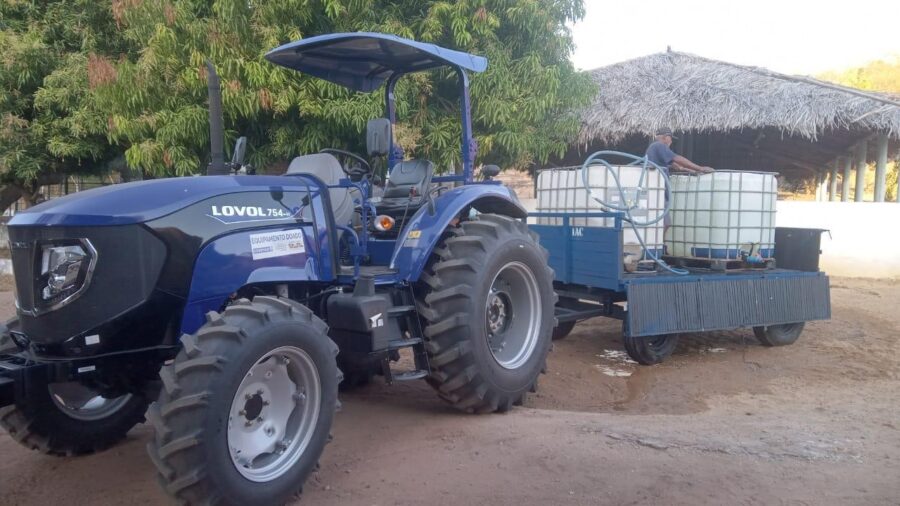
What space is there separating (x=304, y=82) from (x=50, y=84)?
5.28 meters

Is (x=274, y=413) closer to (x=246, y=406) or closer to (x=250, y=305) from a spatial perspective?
(x=246, y=406)

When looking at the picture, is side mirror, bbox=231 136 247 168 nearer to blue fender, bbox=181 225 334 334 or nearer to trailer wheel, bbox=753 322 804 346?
blue fender, bbox=181 225 334 334

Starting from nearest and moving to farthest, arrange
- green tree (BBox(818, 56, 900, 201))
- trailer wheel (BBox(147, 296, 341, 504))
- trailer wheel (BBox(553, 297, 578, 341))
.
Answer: trailer wheel (BBox(147, 296, 341, 504))
trailer wheel (BBox(553, 297, 578, 341))
green tree (BBox(818, 56, 900, 201))

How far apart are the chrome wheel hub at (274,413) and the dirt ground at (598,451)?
27 centimetres

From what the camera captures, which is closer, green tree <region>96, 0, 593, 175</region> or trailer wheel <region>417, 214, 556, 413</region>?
trailer wheel <region>417, 214, 556, 413</region>

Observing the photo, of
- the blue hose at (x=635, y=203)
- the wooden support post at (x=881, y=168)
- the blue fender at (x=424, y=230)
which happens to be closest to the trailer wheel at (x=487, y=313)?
the blue fender at (x=424, y=230)

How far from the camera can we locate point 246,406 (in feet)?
11.5

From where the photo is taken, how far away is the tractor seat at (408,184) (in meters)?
5.02

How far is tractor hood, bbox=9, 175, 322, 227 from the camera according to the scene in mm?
3389

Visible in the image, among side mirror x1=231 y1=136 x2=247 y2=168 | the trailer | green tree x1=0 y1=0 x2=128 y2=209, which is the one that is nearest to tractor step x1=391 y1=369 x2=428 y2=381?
side mirror x1=231 y1=136 x2=247 y2=168

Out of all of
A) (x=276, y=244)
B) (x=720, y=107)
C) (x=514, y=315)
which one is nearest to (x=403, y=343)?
(x=276, y=244)

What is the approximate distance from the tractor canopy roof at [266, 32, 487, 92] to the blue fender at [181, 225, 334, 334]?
1.41 meters

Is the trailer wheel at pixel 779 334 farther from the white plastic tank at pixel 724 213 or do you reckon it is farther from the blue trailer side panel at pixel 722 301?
A: the white plastic tank at pixel 724 213

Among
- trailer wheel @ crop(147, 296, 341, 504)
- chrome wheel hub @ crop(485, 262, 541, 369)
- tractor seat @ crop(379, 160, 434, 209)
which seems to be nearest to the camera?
trailer wheel @ crop(147, 296, 341, 504)
